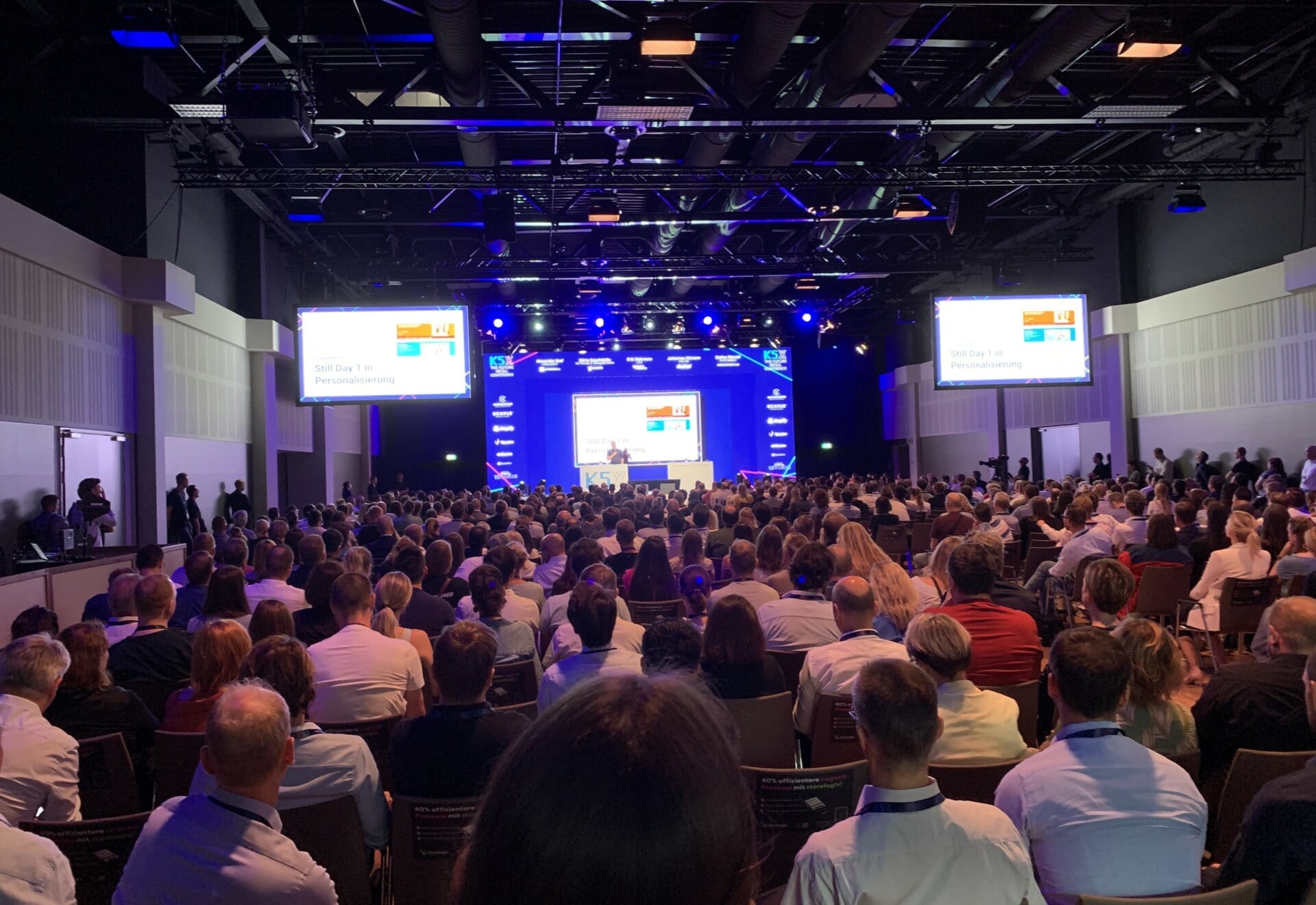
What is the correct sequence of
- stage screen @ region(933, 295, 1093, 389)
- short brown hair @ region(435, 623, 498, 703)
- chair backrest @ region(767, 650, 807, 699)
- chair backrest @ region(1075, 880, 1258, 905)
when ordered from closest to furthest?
chair backrest @ region(1075, 880, 1258, 905)
short brown hair @ region(435, 623, 498, 703)
chair backrest @ region(767, 650, 807, 699)
stage screen @ region(933, 295, 1093, 389)

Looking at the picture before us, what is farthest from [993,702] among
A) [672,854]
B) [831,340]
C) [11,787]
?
[831,340]

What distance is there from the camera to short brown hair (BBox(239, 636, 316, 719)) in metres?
2.98

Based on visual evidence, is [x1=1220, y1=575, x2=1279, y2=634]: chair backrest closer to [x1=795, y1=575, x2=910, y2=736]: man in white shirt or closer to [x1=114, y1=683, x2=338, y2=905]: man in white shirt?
[x1=795, y1=575, x2=910, y2=736]: man in white shirt

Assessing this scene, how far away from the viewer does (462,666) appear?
304 cm

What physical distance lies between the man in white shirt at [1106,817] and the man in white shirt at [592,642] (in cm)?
190

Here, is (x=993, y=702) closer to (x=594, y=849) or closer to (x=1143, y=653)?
(x=1143, y=653)

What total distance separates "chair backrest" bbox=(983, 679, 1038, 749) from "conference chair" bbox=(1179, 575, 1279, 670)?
3.44 meters

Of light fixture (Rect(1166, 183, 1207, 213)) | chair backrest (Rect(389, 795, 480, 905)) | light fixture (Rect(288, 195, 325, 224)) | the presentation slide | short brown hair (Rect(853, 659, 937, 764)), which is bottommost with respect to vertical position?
chair backrest (Rect(389, 795, 480, 905))

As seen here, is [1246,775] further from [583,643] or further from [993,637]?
[583,643]

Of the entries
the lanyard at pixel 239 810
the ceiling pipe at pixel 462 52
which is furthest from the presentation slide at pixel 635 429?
the lanyard at pixel 239 810

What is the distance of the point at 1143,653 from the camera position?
3086 millimetres

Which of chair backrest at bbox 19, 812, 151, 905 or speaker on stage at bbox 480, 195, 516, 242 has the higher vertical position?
speaker on stage at bbox 480, 195, 516, 242

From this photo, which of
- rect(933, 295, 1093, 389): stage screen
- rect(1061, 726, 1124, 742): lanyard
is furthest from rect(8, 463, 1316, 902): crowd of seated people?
rect(933, 295, 1093, 389): stage screen

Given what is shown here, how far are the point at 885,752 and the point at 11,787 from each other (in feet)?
8.54
